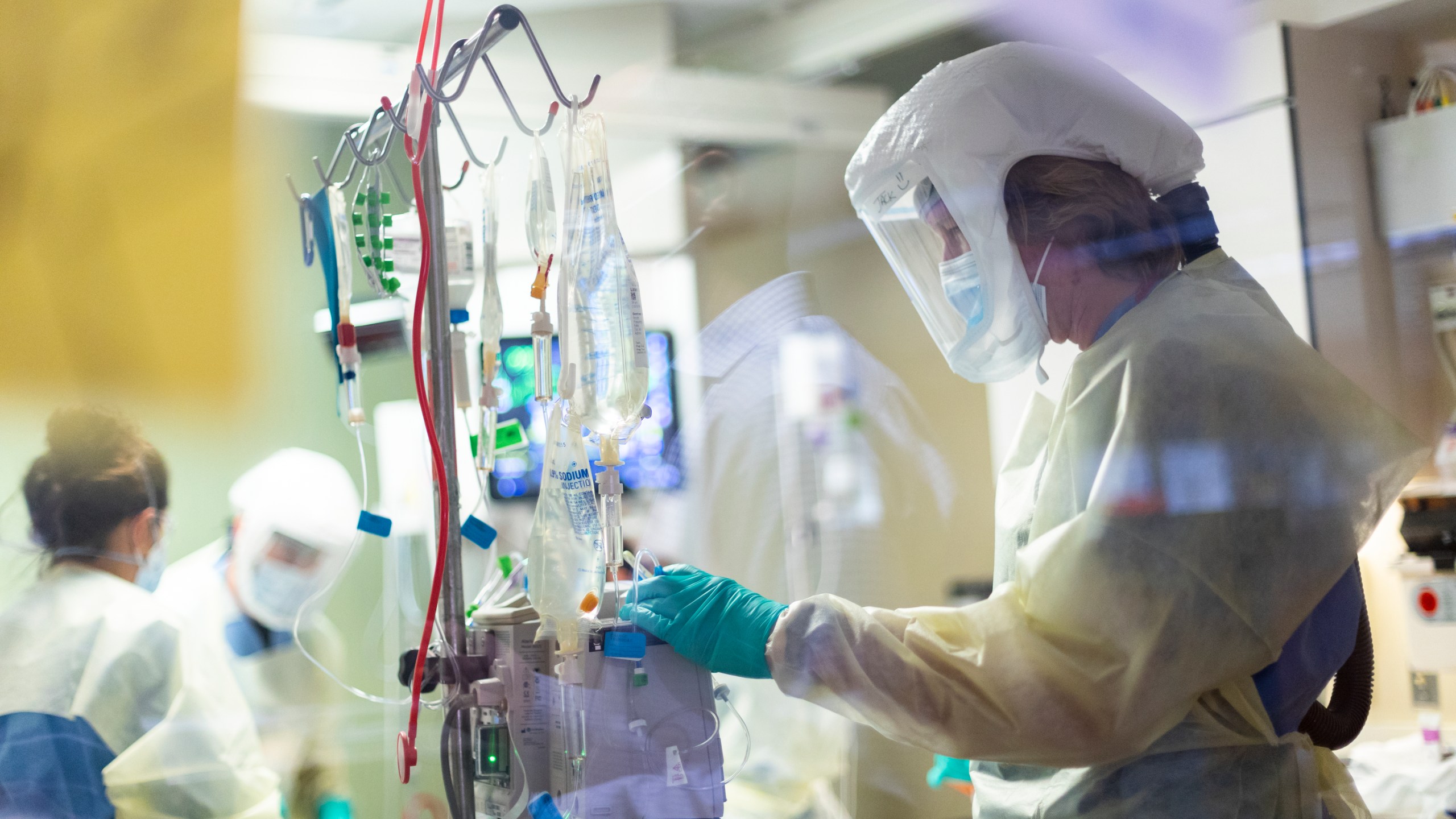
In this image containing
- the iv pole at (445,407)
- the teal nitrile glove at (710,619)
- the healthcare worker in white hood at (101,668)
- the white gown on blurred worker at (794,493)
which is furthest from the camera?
the white gown on blurred worker at (794,493)

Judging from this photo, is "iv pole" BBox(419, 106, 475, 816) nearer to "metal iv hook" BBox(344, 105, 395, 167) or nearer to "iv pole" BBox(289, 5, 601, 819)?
"iv pole" BBox(289, 5, 601, 819)

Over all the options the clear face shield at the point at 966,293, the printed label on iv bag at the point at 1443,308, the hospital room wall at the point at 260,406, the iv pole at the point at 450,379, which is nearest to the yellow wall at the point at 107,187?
the hospital room wall at the point at 260,406

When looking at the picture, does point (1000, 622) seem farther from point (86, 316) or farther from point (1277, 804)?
point (86, 316)

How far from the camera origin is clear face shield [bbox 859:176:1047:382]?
115 cm

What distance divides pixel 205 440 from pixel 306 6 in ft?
2.65

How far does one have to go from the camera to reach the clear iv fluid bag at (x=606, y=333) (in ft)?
3.62

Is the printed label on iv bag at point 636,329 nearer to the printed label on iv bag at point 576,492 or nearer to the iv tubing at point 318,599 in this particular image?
the printed label on iv bag at point 576,492

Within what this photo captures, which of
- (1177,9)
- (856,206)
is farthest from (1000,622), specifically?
(1177,9)

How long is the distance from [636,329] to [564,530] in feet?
0.76

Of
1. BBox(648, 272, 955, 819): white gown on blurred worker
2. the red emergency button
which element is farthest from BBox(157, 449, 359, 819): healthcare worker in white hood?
the red emergency button

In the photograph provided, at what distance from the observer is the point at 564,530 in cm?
112

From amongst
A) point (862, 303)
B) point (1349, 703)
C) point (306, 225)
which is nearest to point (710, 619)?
point (1349, 703)

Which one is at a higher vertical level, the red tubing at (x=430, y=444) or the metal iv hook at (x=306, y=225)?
the metal iv hook at (x=306, y=225)

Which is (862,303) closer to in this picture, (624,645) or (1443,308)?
(1443,308)
